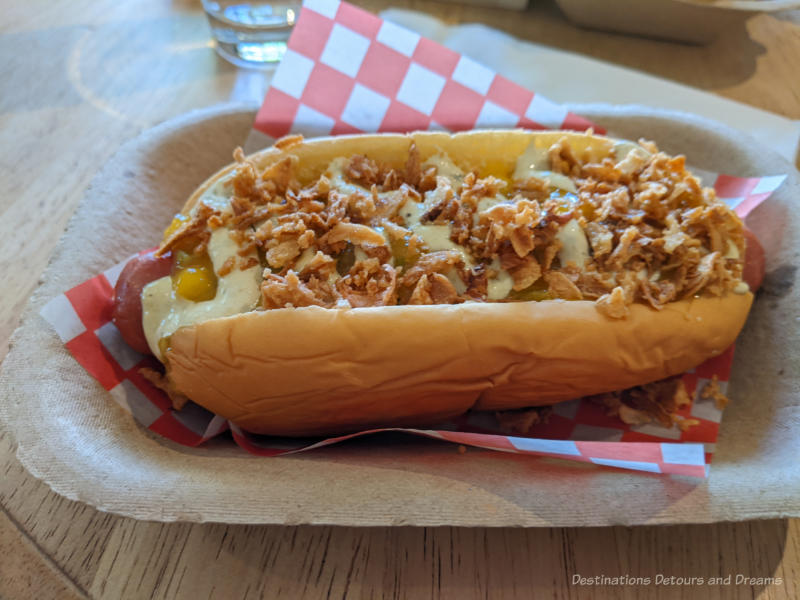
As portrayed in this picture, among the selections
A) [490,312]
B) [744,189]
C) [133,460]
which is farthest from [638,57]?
[133,460]

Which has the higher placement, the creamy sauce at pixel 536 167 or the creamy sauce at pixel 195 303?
the creamy sauce at pixel 536 167

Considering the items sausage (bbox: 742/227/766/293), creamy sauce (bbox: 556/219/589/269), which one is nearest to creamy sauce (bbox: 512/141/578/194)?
creamy sauce (bbox: 556/219/589/269)

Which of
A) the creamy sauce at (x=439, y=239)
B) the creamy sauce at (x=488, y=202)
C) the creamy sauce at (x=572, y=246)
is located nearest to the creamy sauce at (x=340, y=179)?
the creamy sauce at (x=439, y=239)

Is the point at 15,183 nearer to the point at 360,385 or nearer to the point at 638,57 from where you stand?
the point at 360,385

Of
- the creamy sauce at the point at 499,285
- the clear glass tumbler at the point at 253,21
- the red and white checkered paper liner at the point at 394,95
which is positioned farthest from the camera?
the clear glass tumbler at the point at 253,21

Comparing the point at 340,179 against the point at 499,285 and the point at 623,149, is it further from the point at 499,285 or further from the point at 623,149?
the point at 623,149

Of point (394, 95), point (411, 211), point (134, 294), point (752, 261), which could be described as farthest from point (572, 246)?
point (134, 294)

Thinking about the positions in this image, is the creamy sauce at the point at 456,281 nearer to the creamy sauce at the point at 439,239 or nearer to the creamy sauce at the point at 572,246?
the creamy sauce at the point at 439,239
